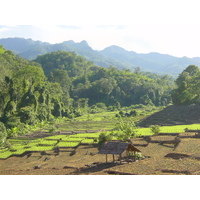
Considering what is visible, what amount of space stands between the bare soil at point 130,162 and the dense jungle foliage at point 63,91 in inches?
395

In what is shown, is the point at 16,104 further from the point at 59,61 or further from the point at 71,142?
the point at 59,61

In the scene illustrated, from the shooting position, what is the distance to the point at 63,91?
221 ft

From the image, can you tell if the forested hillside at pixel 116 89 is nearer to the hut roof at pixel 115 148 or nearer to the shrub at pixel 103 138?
the shrub at pixel 103 138

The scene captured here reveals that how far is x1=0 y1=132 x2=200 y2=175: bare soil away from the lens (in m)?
11.4

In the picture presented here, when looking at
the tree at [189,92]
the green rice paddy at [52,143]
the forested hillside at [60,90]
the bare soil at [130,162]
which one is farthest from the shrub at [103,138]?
the tree at [189,92]

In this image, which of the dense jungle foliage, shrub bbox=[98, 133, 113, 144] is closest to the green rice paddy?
shrub bbox=[98, 133, 113, 144]

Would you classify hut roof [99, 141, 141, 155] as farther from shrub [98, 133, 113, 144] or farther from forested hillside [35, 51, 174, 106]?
forested hillside [35, 51, 174, 106]

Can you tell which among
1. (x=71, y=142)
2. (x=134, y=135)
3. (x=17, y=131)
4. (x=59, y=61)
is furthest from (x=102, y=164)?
(x=59, y=61)

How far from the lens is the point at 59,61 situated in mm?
95562

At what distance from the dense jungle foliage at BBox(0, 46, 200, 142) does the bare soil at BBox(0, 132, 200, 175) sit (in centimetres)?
1004

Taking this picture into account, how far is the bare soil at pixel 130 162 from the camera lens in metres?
11.4

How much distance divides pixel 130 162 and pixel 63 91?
55.0 metres

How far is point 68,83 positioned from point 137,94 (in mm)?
21057

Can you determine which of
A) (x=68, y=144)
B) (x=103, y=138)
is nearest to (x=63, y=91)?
(x=68, y=144)
